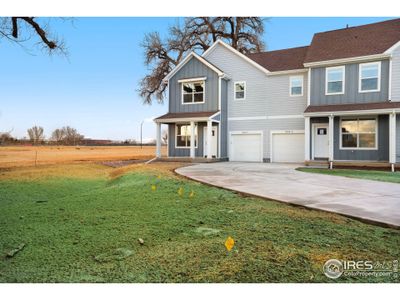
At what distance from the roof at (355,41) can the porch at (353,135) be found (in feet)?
7.58

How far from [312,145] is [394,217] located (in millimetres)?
10701

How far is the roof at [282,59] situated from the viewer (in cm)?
1495

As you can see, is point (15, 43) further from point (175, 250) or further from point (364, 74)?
point (364, 74)

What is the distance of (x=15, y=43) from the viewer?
20.5 feet

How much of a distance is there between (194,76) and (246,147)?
4781mm

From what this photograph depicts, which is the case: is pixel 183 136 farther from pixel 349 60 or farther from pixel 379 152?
pixel 379 152

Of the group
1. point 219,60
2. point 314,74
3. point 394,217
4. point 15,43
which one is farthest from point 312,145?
point 15,43

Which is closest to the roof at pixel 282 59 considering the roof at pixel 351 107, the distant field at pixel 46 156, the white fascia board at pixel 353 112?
the roof at pixel 351 107

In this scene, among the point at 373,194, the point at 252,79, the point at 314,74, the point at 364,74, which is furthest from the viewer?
the point at 252,79

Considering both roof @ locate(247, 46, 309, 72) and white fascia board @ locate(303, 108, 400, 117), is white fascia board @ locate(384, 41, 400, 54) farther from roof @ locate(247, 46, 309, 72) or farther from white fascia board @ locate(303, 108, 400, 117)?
roof @ locate(247, 46, 309, 72)

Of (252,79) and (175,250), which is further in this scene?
(252,79)

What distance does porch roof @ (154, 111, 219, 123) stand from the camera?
14729mm
